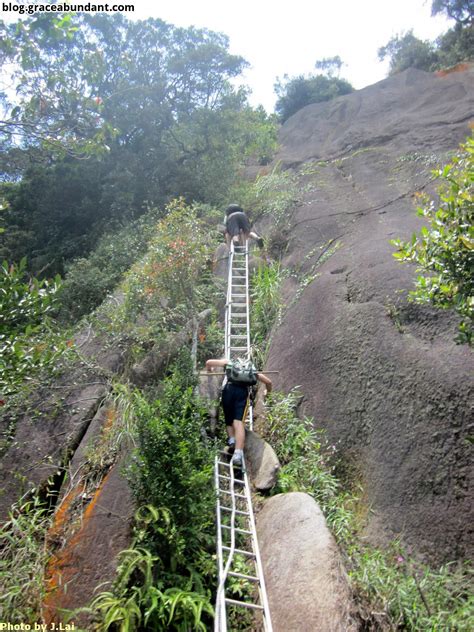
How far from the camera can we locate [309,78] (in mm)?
23859

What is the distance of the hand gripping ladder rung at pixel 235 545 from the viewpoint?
390 cm

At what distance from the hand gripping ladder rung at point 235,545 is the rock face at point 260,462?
0.57 ft

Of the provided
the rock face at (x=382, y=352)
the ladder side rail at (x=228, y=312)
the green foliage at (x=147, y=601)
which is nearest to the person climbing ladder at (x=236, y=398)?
the rock face at (x=382, y=352)

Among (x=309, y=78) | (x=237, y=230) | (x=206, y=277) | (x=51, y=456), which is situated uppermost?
(x=309, y=78)

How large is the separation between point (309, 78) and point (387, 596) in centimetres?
2503

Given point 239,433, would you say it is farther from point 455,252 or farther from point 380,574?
point 455,252

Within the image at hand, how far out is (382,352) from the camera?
5766 mm

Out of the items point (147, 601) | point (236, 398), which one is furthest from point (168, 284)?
point (147, 601)

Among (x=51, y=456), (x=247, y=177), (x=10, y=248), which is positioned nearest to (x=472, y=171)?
(x=51, y=456)

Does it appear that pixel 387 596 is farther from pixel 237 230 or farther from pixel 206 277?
pixel 237 230

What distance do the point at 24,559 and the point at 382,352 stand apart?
4.55 metres

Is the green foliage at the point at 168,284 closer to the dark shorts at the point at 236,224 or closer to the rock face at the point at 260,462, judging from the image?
the dark shorts at the point at 236,224

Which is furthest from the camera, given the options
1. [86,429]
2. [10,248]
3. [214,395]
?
[10,248]

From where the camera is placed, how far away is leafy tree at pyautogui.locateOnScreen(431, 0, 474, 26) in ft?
65.4
